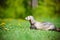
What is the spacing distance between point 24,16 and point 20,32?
16 centimetres

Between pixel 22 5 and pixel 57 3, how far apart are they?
35 cm

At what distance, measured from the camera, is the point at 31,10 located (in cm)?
135

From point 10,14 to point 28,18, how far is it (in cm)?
18

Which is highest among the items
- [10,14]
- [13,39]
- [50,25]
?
[10,14]

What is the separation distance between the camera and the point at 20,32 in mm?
1304

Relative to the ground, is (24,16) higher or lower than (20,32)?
higher

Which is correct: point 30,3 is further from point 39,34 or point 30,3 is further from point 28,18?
point 39,34

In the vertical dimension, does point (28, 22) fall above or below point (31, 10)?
below

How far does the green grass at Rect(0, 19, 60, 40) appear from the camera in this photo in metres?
1.29

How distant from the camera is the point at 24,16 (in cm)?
133

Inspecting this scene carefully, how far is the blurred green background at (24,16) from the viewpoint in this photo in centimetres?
130

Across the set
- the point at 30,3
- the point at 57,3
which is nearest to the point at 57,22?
the point at 57,3

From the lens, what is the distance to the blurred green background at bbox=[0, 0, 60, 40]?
51.2 inches

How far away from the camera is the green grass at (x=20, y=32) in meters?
1.29
